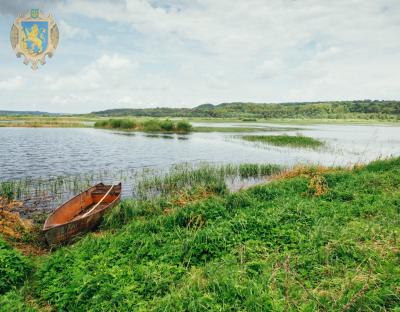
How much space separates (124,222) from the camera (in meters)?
12.1

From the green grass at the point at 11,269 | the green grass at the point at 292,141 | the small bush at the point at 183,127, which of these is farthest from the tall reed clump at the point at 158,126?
the green grass at the point at 11,269

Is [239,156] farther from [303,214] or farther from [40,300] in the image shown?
[40,300]

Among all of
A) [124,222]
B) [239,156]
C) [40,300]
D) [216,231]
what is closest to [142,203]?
[124,222]

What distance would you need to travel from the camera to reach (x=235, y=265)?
6566 millimetres

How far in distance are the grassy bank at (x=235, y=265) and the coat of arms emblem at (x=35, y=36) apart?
10.4m

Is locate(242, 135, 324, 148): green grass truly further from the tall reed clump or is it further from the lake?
the tall reed clump

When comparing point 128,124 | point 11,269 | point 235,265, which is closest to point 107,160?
point 11,269

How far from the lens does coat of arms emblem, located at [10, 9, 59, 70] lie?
47.1ft

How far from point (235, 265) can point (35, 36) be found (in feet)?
49.6

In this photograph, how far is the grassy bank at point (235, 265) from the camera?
5.06 meters

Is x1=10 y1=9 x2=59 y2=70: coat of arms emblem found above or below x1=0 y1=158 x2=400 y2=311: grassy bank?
above

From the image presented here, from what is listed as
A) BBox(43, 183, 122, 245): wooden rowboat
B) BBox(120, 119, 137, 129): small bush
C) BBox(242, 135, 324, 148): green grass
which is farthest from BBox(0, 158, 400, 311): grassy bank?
BBox(120, 119, 137, 129): small bush

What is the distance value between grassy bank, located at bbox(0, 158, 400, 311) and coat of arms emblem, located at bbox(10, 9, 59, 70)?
1035 cm

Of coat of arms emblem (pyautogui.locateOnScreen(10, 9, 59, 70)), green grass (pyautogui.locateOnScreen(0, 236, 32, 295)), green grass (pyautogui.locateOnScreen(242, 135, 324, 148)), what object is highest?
coat of arms emblem (pyautogui.locateOnScreen(10, 9, 59, 70))
